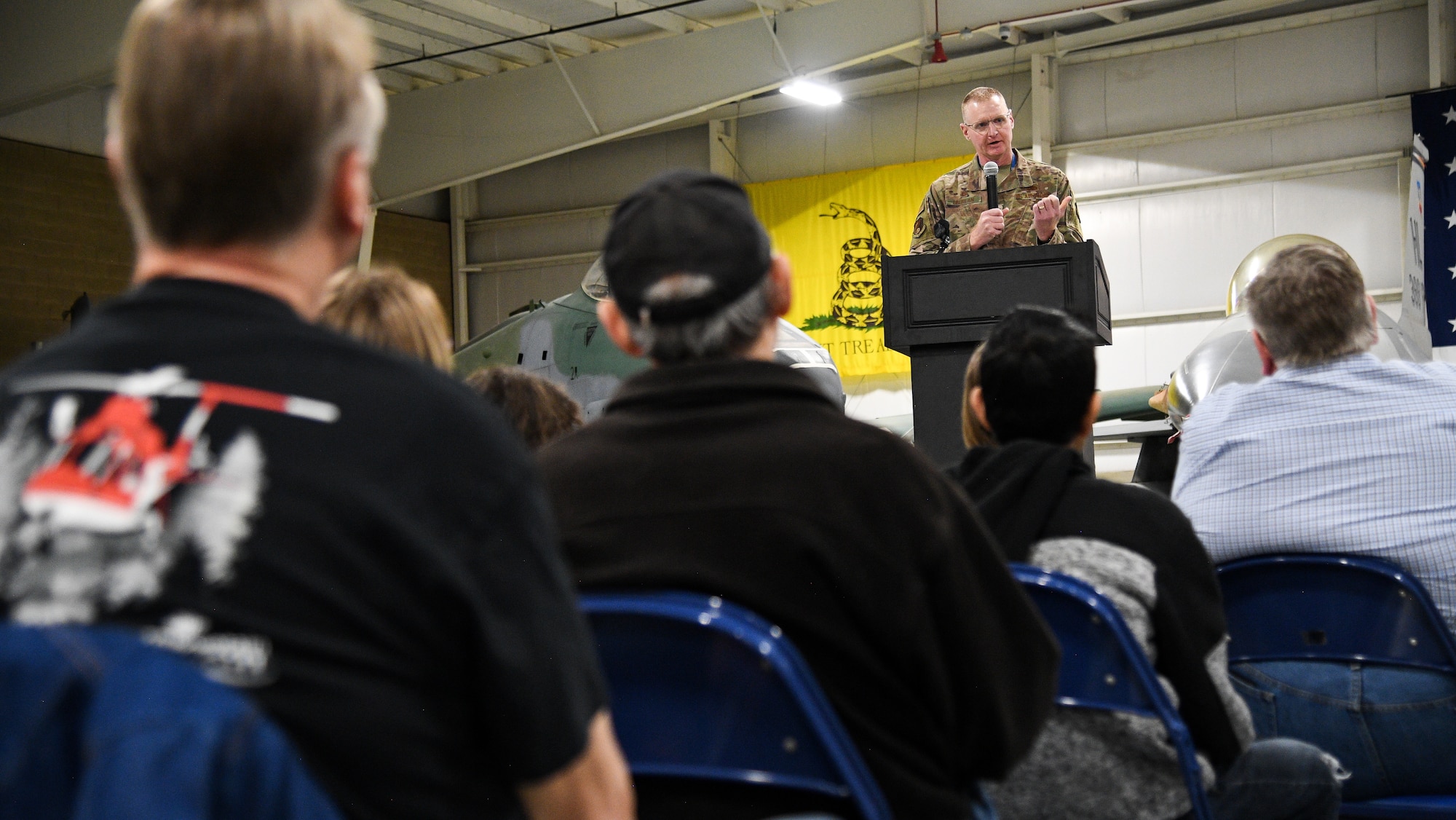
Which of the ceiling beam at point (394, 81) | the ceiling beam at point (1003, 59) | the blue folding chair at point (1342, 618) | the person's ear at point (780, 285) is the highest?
the ceiling beam at point (394, 81)

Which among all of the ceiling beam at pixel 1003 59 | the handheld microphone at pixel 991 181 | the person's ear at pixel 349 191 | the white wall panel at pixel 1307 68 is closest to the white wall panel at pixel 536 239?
the ceiling beam at pixel 1003 59

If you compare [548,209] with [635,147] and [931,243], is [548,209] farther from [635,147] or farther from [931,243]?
[931,243]

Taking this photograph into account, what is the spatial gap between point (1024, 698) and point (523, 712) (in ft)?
1.95

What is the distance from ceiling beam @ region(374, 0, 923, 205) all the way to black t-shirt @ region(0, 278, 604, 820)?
989 cm

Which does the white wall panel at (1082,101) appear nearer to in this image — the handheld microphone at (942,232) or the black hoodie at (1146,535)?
the handheld microphone at (942,232)

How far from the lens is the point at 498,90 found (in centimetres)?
1227

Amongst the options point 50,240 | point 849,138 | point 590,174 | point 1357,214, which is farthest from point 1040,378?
point 590,174

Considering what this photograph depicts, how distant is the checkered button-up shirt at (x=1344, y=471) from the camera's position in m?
1.95

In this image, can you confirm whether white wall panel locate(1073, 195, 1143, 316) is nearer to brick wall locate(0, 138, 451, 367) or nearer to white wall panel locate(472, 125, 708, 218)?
white wall panel locate(472, 125, 708, 218)

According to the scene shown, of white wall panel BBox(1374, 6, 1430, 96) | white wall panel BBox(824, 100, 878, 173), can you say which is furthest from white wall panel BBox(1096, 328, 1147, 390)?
white wall panel BBox(824, 100, 878, 173)

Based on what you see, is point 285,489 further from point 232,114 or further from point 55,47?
point 55,47

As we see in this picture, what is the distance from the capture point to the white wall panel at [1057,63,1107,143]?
1266 cm

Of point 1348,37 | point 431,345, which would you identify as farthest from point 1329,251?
point 1348,37

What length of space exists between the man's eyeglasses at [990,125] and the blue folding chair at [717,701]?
4.08 metres
